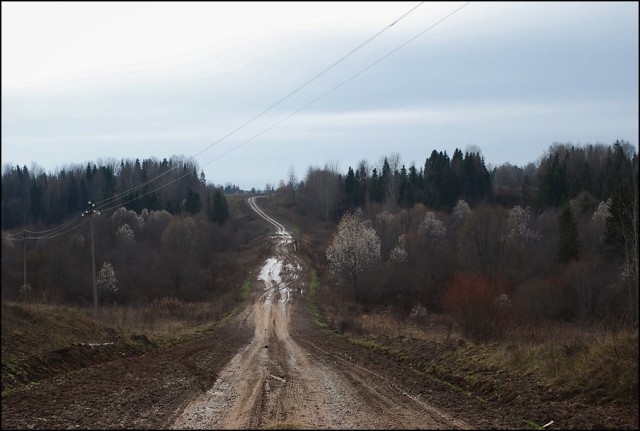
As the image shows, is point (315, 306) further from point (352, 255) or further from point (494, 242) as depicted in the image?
point (494, 242)

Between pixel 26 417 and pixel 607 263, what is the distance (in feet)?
156

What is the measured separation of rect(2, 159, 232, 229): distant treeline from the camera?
190 ft

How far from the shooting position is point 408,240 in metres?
73.5

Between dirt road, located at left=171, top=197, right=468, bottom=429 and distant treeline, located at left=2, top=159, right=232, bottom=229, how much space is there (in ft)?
109

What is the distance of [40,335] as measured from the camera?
1720 centimetres

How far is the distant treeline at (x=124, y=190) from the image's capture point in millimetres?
57812

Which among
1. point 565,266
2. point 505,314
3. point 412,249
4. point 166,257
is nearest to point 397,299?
point 412,249

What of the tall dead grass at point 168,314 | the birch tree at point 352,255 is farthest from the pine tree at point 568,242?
the tall dead grass at point 168,314

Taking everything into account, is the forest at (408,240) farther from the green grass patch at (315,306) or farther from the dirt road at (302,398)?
the dirt road at (302,398)

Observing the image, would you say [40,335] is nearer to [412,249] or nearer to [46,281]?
[46,281]

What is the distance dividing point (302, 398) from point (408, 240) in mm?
62096

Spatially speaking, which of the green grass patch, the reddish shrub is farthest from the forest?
the green grass patch

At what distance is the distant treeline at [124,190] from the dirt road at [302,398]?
33.1 m

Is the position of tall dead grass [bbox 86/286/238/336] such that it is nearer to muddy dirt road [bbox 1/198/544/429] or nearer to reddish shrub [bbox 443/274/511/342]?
muddy dirt road [bbox 1/198/544/429]
